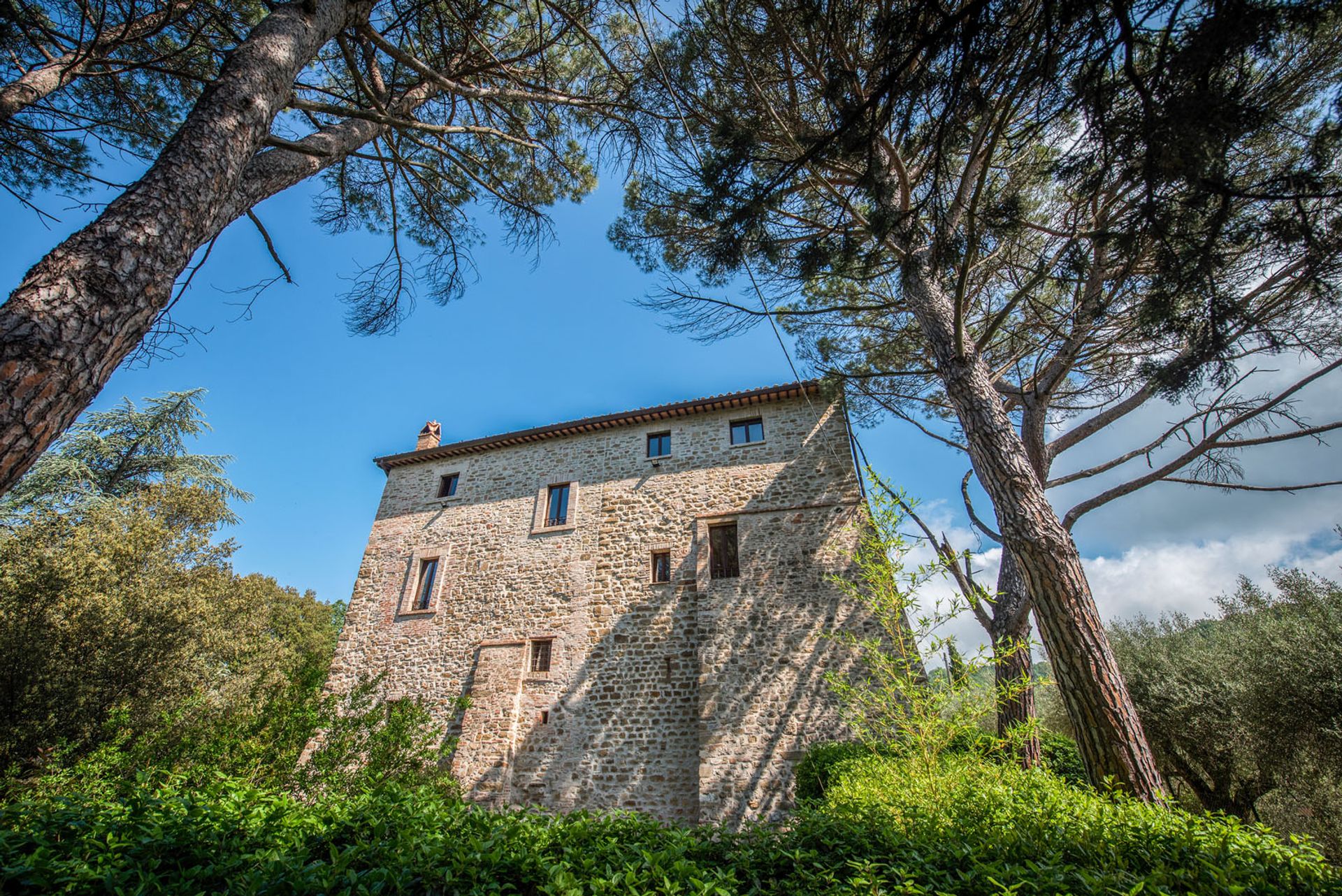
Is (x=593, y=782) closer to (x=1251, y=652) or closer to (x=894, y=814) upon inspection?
(x=894, y=814)

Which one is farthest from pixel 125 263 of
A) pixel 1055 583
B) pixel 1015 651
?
pixel 1015 651

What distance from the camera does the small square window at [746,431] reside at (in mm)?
10758

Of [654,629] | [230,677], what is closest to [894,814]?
[654,629]

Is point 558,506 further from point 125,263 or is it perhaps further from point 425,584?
point 125,263

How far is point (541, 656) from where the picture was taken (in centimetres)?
984

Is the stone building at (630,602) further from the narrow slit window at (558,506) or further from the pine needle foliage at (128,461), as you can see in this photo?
the pine needle foliage at (128,461)

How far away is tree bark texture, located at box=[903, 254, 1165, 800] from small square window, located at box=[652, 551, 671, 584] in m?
6.50

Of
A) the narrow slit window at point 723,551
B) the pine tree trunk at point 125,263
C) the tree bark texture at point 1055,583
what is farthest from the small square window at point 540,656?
the pine tree trunk at point 125,263

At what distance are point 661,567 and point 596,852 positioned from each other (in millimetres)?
7958

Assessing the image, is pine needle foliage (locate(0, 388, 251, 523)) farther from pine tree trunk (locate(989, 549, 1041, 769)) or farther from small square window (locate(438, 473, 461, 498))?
pine tree trunk (locate(989, 549, 1041, 769))

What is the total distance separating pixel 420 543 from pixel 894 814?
11.6 meters

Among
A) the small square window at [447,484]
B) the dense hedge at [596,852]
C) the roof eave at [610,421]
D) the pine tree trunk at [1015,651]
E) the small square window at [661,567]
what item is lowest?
the dense hedge at [596,852]

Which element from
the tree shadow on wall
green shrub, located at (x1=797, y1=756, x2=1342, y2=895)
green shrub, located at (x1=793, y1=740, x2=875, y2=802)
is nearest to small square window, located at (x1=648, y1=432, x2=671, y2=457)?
the tree shadow on wall

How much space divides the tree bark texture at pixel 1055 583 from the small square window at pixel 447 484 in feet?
36.9
